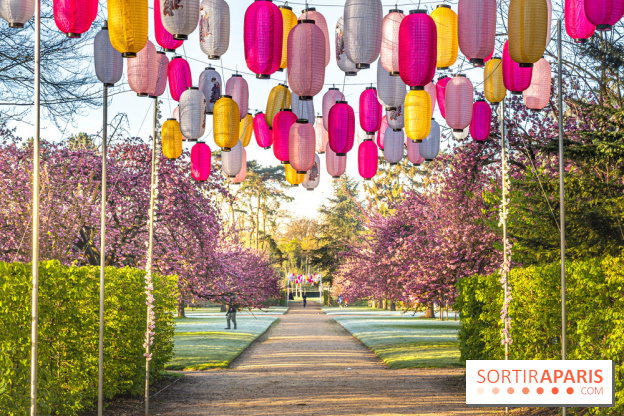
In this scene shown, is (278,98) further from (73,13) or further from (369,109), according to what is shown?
(73,13)

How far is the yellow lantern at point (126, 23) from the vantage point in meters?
7.70

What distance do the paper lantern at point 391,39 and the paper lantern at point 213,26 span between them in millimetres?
1981

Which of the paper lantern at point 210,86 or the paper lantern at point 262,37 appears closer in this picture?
the paper lantern at point 262,37

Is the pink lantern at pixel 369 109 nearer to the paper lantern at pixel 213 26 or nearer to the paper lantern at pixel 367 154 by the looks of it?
the paper lantern at pixel 367 154

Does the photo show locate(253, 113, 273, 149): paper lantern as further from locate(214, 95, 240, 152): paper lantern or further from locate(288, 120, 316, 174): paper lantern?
locate(288, 120, 316, 174): paper lantern

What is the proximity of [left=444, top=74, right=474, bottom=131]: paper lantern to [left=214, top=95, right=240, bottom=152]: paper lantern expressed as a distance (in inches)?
118

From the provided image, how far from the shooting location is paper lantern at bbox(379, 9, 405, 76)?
8844mm

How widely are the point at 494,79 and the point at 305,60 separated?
3.44m

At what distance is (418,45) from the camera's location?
27.1 ft

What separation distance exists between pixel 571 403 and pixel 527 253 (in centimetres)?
584

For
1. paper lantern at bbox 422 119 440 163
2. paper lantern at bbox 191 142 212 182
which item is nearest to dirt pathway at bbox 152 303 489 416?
paper lantern at bbox 191 142 212 182

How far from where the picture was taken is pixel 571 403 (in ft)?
27.5

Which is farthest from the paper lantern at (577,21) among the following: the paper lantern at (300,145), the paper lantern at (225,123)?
the paper lantern at (225,123)

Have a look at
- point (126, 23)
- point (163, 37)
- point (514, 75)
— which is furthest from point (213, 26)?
point (514, 75)
